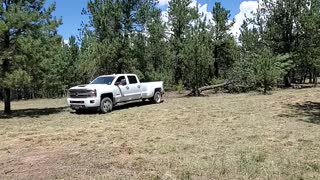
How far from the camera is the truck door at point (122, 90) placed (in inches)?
742

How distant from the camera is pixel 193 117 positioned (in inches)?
593

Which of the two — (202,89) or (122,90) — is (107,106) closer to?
(122,90)

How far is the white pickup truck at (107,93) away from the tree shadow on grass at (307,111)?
748cm

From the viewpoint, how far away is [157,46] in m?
37.2

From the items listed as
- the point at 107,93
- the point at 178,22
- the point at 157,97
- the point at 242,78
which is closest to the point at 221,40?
the point at 178,22

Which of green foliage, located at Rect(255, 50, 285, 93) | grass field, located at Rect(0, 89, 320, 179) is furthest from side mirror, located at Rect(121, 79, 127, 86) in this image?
green foliage, located at Rect(255, 50, 285, 93)

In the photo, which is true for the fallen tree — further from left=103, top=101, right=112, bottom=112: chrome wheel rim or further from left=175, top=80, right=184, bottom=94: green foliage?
left=103, top=101, right=112, bottom=112: chrome wheel rim

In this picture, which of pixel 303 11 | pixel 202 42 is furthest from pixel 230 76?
pixel 303 11

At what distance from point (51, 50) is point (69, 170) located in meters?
11.7

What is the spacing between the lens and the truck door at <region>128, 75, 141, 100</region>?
64.6 feet

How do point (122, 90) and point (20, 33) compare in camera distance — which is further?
point (122, 90)

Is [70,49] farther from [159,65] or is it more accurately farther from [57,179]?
[57,179]

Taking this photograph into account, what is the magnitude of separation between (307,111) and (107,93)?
28.6ft

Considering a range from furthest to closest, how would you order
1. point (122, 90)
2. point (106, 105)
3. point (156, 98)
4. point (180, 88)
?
point (180, 88), point (156, 98), point (122, 90), point (106, 105)
